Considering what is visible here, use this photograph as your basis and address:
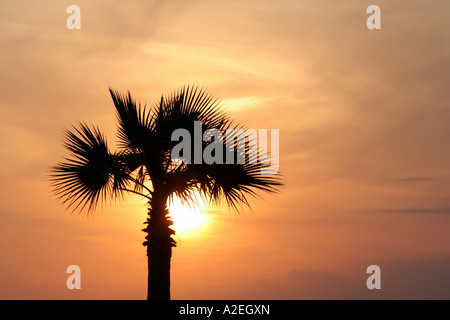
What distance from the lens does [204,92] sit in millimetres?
17844

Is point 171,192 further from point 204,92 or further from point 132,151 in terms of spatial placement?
point 204,92

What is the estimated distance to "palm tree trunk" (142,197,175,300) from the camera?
1772 cm

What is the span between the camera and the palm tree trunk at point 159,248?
1772cm

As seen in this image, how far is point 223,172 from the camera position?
17.7 meters

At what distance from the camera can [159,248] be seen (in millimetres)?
18016

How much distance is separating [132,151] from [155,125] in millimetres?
1093
